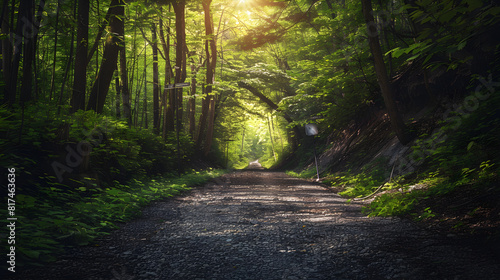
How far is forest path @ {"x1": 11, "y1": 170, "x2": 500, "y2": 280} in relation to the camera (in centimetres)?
271

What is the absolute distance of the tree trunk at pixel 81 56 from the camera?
7055mm

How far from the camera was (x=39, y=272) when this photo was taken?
2709 mm

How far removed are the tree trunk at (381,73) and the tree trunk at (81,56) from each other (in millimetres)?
7436

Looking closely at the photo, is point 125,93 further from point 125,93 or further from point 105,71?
point 105,71

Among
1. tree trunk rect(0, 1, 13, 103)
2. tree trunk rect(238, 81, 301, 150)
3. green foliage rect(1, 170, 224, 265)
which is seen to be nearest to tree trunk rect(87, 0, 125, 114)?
tree trunk rect(0, 1, 13, 103)

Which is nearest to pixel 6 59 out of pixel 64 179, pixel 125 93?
pixel 64 179

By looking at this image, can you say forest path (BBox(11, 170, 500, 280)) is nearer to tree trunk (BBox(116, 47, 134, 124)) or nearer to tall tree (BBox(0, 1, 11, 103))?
tall tree (BBox(0, 1, 11, 103))

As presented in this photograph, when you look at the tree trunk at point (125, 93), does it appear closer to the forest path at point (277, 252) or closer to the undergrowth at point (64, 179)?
the undergrowth at point (64, 179)

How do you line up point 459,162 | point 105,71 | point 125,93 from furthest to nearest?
point 125,93 → point 105,71 → point 459,162

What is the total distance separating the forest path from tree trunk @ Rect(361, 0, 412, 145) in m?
4.15

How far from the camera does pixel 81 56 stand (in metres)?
7.42

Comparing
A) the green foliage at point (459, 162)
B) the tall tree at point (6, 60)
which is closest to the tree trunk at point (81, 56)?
the tall tree at point (6, 60)

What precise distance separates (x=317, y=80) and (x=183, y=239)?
1140 centimetres

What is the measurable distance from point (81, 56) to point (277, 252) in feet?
23.2
